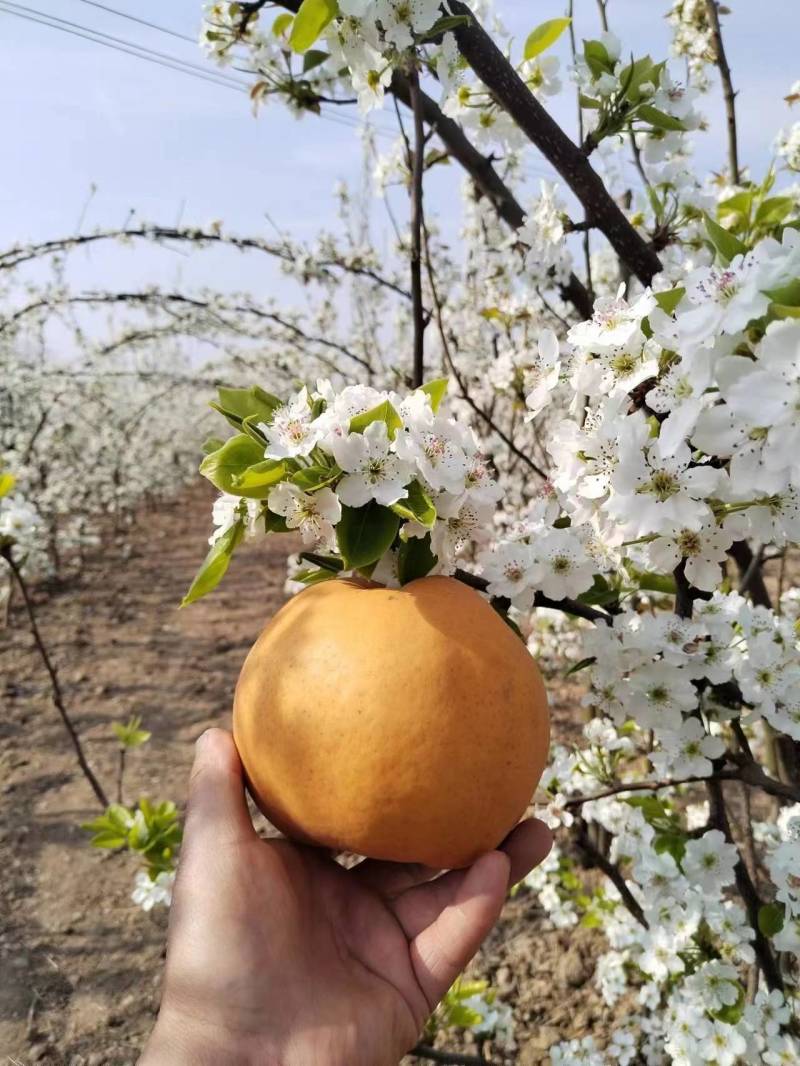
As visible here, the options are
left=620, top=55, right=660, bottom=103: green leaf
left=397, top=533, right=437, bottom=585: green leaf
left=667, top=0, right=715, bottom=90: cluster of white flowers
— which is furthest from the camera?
left=667, top=0, right=715, bottom=90: cluster of white flowers

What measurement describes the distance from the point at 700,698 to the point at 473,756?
1.81ft

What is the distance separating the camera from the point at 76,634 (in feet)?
19.6

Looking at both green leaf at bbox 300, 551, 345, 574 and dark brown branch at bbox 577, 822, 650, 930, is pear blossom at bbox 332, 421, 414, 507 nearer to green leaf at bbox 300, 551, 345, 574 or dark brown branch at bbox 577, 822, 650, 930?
green leaf at bbox 300, 551, 345, 574

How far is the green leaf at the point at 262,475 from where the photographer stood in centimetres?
93

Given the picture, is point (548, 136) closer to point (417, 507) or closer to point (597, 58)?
point (597, 58)

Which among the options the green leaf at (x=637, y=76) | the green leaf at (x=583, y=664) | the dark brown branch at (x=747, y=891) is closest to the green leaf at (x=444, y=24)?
the green leaf at (x=637, y=76)

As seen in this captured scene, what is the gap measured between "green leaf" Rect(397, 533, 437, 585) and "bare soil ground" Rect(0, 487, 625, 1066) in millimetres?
2056

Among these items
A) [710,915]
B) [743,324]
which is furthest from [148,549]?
[743,324]

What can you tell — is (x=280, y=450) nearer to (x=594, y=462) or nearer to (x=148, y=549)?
(x=594, y=462)

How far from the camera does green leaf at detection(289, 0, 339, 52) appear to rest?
108cm

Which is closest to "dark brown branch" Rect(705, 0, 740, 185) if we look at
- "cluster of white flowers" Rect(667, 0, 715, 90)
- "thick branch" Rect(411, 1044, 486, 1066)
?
"cluster of white flowers" Rect(667, 0, 715, 90)

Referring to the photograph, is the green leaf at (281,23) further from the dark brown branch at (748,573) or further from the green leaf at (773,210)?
the dark brown branch at (748,573)

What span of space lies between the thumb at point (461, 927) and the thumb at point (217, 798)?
1.00 ft

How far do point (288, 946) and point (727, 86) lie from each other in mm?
2399
